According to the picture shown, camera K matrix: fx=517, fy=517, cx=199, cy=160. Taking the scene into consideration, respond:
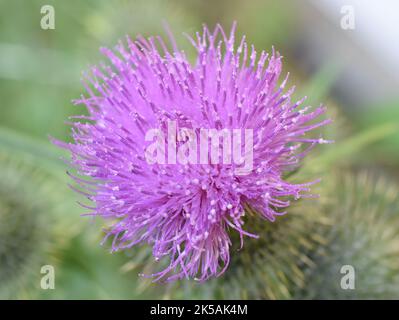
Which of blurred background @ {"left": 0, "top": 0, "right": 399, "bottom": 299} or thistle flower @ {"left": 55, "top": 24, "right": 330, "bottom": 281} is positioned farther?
blurred background @ {"left": 0, "top": 0, "right": 399, "bottom": 299}

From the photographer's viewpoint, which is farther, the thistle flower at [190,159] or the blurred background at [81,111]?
the blurred background at [81,111]

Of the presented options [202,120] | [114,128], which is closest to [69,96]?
[114,128]

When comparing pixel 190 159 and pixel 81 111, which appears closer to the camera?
pixel 190 159

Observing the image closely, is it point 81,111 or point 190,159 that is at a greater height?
point 81,111

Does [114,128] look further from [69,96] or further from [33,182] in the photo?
[69,96]
